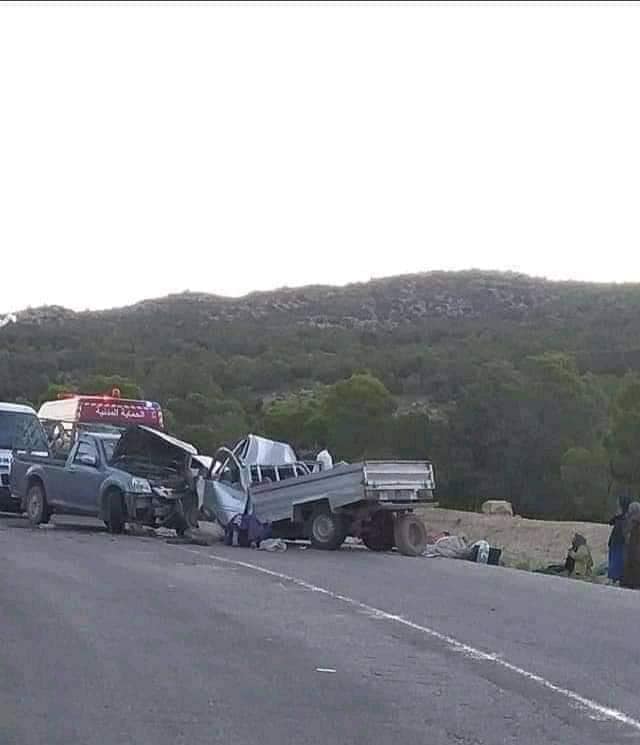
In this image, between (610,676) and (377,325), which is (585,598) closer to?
(610,676)

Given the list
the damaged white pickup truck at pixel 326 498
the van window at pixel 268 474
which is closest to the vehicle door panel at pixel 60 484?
the damaged white pickup truck at pixel 326 498

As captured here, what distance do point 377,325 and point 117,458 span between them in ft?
242

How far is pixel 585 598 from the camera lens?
63.5ft

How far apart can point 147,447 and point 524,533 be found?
Answer: 33.7 ft

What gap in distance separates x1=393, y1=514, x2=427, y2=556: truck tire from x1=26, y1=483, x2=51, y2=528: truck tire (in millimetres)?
7353

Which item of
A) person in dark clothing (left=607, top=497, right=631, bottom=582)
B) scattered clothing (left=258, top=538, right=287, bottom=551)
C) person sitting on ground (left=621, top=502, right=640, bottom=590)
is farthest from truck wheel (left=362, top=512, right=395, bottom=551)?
person sitting on ground (left=621, top=502, right=640, bottom=590)

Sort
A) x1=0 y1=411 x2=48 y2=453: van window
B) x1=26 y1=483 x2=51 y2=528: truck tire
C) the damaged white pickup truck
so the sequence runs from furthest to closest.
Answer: x1=0 y1=411 x2=48 y2=453: van window
x1=26 y1=483 x2=51 y2=528: truck tire
the damaged white pickup truck

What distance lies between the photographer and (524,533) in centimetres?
3478

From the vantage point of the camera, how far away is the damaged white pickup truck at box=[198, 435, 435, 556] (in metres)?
25.9

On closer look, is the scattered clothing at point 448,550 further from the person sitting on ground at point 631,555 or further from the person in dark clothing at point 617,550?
Result: the person sitting on ground at point 631,555

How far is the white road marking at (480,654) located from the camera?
33.8 ft

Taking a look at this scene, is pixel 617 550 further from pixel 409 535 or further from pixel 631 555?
pixel 409 535

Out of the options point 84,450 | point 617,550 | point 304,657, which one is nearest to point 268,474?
point 84,450

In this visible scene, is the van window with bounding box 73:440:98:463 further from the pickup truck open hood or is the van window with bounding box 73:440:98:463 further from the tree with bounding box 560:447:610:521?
the tree with bounding box 560:447:610:521
